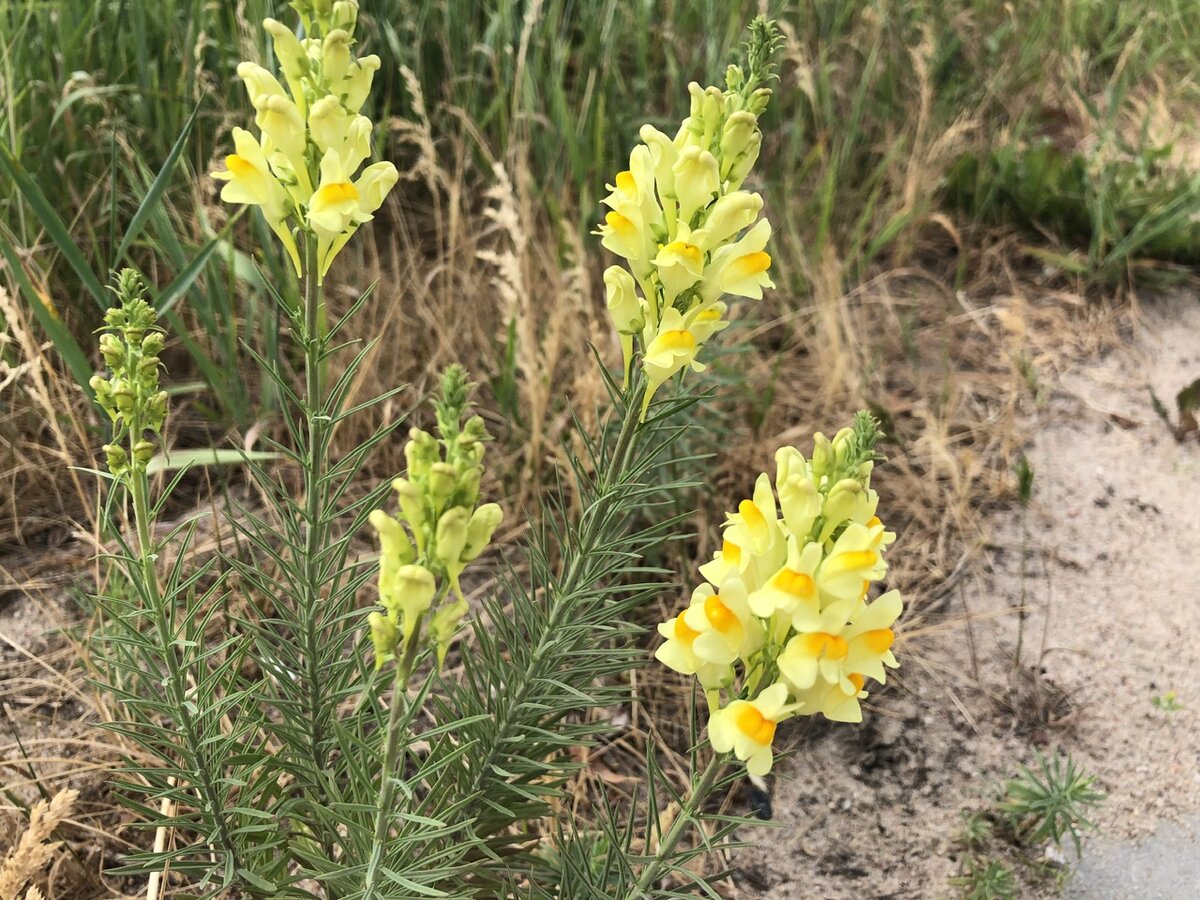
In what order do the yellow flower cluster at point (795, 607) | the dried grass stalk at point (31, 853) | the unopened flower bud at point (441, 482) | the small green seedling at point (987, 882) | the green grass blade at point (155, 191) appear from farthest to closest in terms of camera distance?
the green grass blade at point (155, 191)
the small green seedling at point (987, 882)
the dried grass stalk at point (31, 853)
the yellow flower cluster at point (795, 607)
the unopened flower bud at point (441, 482)

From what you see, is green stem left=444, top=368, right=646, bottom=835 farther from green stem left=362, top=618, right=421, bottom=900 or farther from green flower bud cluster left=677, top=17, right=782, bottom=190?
green flower bud cluster left=677, top=17, right=782, bottom=190

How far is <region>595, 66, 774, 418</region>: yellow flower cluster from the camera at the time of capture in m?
1.27

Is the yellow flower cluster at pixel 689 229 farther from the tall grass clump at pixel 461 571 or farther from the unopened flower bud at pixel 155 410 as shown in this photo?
the unopened flower bud at pixel 155 410

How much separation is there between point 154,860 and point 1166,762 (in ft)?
6.82

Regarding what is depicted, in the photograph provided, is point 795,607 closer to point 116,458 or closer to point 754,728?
point 754,728

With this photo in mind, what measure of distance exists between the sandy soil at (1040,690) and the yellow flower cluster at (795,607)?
101cm

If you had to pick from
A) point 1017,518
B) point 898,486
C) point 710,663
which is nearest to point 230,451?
point 710,663

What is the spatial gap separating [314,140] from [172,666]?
2.32 feet

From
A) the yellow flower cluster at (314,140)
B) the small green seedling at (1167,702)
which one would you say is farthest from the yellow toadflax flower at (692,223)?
the small green seedling at (1167,702)

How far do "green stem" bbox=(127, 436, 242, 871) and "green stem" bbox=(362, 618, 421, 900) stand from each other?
0.90 feet

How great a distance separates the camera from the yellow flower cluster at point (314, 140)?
1.19 metres

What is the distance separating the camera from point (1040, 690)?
2.41 metres

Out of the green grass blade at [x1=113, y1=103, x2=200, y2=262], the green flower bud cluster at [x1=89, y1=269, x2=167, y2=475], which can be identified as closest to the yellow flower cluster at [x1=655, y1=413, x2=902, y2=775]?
the green flower bud cluster at [x1=89, y1=269, x2=167, y2=475]

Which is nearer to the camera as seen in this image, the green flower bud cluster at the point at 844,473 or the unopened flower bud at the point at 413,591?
the unopened flower bud at the point at 413,591
